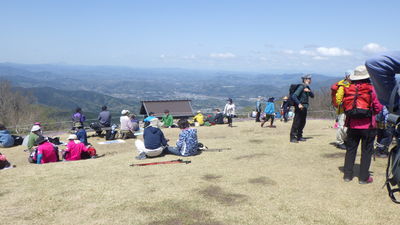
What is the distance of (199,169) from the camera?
8430 mm

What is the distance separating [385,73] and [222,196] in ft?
13.3

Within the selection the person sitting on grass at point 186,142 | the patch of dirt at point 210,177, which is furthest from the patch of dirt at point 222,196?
the person sitting on grass at point 186,142

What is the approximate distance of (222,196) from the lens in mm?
6359

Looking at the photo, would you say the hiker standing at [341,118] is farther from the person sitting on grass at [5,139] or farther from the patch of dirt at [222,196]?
the person sitting on grass at [5,139]

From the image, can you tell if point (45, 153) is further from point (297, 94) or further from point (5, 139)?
point (297, 94)

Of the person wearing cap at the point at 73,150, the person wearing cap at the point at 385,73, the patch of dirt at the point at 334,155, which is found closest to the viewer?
the person wearing cap at the point at 385,73

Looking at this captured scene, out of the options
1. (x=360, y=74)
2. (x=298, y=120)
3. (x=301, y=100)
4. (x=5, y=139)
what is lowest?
(x=5, y=139)

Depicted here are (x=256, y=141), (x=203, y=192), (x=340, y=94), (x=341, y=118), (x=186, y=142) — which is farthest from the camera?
(x=256, y=141)

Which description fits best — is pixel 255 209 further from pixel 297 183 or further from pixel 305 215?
pixel 297 183

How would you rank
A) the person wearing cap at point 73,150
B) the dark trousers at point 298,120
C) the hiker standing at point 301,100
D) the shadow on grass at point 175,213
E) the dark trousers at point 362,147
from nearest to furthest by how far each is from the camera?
the shadow on grass at point 175,213, the dark trousers at point 362,147, the person wearing cap at point 73,150, the hiker standing at point 301,100, the dark trousers at point 298,120

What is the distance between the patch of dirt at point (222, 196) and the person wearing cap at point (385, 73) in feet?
11.6

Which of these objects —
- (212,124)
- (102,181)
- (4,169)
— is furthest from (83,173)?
(212,124)

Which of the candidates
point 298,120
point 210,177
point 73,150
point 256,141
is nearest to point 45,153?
point 73,150

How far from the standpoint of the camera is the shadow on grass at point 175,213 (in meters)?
5.25
